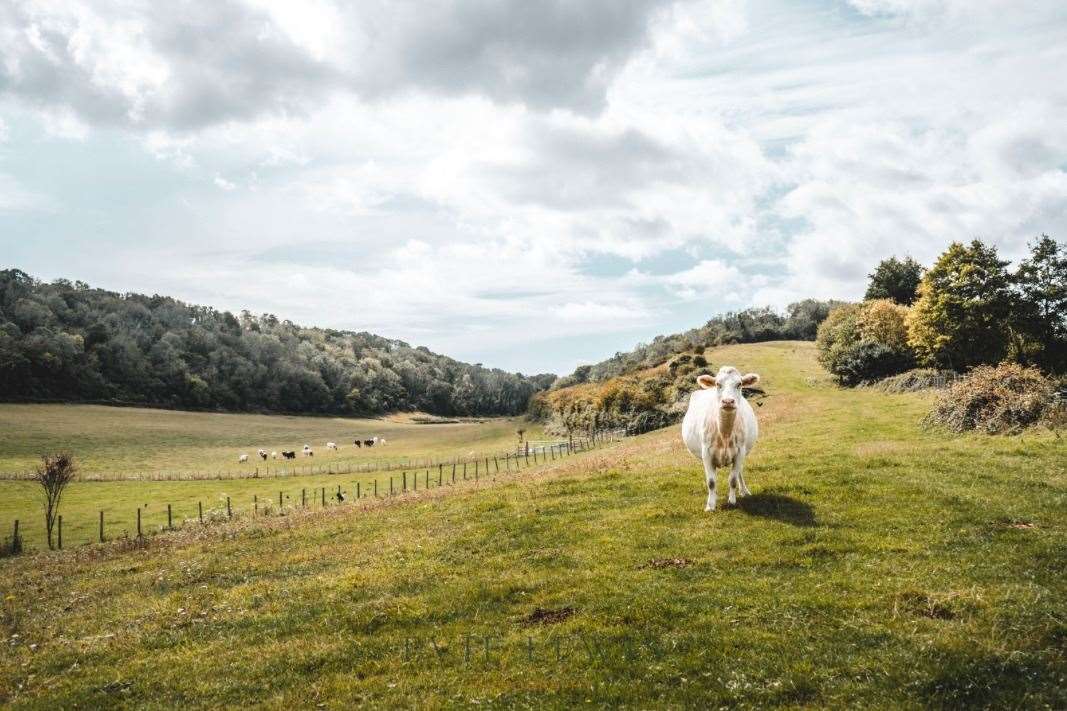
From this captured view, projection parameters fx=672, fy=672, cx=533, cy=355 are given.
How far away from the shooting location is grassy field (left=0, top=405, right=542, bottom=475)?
271 ft

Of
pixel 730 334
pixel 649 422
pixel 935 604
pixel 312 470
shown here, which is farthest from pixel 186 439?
pixel 935 604

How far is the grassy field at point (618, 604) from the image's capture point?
11.1 m

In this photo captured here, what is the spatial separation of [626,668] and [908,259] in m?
103

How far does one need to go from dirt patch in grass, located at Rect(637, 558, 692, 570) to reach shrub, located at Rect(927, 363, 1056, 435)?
24.3 meters

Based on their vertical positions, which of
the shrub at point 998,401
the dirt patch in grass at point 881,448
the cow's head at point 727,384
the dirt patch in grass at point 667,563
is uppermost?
the cow's head at point 727,384

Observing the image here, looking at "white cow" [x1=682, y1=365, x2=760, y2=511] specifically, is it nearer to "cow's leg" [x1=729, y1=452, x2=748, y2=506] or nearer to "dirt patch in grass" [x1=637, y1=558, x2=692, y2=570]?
"cow's leg" [x1=729, y1=452, x2=748, y2=506]

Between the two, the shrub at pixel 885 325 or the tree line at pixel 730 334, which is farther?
the tree line at pixel 730 334

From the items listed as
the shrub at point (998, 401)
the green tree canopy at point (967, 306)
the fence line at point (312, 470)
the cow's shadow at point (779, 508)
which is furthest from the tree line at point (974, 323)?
the cow's shadow at point (779, 508)

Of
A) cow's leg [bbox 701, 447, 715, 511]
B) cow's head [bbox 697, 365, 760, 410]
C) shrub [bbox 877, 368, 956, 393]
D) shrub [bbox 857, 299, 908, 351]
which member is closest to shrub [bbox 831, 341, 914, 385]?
shrub [bbox 857, 299, 908, 351]

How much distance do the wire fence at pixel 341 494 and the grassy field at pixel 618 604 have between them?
42.8 ft

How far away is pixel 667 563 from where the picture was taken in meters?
17.2

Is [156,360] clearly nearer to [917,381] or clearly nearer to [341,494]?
[341,494]

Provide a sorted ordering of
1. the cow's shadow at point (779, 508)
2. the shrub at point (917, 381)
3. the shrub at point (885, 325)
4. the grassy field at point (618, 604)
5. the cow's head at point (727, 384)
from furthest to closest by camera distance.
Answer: the shrub at point (885, 325) < the shrub at point (917, 381) < the cow's head at point (727, 384) < the cow's shadow at point (779, 508) < the grassy field at point (618, 604)

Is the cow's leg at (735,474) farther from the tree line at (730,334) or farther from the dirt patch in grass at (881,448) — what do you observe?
the tree line at (730,334)
